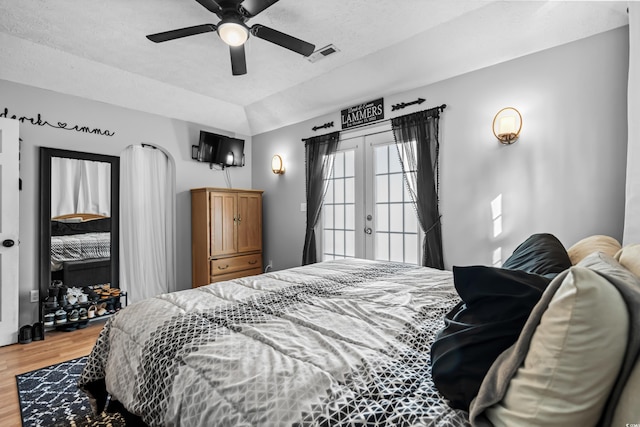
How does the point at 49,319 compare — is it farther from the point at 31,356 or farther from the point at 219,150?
the point at 219,150

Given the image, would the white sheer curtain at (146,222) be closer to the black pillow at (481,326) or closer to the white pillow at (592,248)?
the black pillow at (481,326)

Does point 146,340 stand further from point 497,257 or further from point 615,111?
point 615,111

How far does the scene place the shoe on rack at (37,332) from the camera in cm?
306

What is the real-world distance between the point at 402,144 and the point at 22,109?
3946 millimetres

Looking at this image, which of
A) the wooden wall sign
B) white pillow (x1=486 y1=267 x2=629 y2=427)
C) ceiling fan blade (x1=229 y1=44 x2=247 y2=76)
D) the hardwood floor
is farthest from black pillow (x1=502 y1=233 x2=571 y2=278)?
the hardwood floor

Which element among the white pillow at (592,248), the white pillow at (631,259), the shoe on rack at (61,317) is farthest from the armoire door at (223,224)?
the white pillow at (631,259)

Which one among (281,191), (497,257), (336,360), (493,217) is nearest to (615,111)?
(493,217)

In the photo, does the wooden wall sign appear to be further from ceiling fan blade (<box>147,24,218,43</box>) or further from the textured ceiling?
ceiling fan blade (<box>147,24,218,43</box>)

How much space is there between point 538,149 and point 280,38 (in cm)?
231

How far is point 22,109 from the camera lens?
3184 mm

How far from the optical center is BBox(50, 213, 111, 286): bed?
3408 mm

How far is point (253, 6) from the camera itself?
211 centimetres

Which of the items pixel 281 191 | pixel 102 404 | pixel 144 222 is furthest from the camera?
pixel 281 191

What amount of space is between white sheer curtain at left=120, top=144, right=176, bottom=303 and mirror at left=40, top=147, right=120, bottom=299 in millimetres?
115
